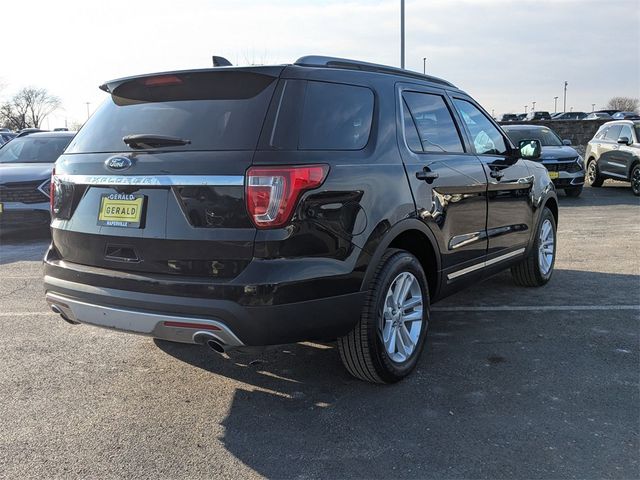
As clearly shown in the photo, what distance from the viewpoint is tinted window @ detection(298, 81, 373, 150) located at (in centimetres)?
302

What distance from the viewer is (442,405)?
329 cm

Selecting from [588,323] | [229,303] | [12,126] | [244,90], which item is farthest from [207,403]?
[12,126]

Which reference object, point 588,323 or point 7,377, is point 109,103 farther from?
point 588,323

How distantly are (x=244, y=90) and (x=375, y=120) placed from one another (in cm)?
87

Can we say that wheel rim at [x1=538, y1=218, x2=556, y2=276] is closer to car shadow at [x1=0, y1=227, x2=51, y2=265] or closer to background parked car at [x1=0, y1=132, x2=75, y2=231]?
car shadow at [x1=0, y1=227, x2=51, y2=265]

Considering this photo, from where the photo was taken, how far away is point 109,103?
3.51 m

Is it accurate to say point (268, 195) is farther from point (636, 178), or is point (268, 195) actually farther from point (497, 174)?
point (636, 178)

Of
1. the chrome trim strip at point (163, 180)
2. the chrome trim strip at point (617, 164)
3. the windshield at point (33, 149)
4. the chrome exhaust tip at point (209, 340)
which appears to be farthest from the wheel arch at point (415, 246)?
the chrome trim strip at point (617, 164)

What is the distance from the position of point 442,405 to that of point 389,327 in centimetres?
55

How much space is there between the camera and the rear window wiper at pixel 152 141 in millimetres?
2994

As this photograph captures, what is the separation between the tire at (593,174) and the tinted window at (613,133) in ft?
2.50

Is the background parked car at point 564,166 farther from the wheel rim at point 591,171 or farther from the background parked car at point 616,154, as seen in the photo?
the wheel rim at point 591,171

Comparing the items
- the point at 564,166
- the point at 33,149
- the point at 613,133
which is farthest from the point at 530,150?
the point at 613,133

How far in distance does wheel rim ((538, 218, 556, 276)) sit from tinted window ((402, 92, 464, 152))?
1913 mm
